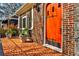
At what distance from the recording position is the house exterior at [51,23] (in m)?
3.54

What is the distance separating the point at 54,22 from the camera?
362cm

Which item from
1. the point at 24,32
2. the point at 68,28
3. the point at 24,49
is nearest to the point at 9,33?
the point at 24,32

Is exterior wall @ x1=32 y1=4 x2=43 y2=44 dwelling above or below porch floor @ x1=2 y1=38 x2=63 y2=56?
above

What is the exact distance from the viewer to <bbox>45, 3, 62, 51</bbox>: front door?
3.57 m

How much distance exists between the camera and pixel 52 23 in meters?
3.64

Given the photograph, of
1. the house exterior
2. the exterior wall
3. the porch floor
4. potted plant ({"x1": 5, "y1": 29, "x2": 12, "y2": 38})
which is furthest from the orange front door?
potted plant ({"x1": 5, "y1": 29, "x2": 12, "y2": 38})

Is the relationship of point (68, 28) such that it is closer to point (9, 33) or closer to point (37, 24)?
point (37, 24)

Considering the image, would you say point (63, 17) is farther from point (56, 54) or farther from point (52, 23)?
point (56, 54)

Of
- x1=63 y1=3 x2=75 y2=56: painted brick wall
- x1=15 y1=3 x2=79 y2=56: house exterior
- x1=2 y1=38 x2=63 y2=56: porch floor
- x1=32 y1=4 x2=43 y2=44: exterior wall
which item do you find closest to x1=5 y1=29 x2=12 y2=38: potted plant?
x1=2 y1=38 x2=63 y2=56: porch floor

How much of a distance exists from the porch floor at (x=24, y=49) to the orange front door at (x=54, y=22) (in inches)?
8.9

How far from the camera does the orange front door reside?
357 centimetres

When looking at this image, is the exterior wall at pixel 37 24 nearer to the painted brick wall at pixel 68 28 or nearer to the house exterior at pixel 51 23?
the house exterior at pixel 51 23

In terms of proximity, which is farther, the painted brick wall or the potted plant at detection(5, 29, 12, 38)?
the potted plant at detection(5, 29, 12, 38)

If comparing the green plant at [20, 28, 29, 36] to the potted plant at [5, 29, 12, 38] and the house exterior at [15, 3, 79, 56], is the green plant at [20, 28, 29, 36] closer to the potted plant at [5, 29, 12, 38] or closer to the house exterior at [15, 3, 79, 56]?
the house exterior at [15, 3, 79, 56]
